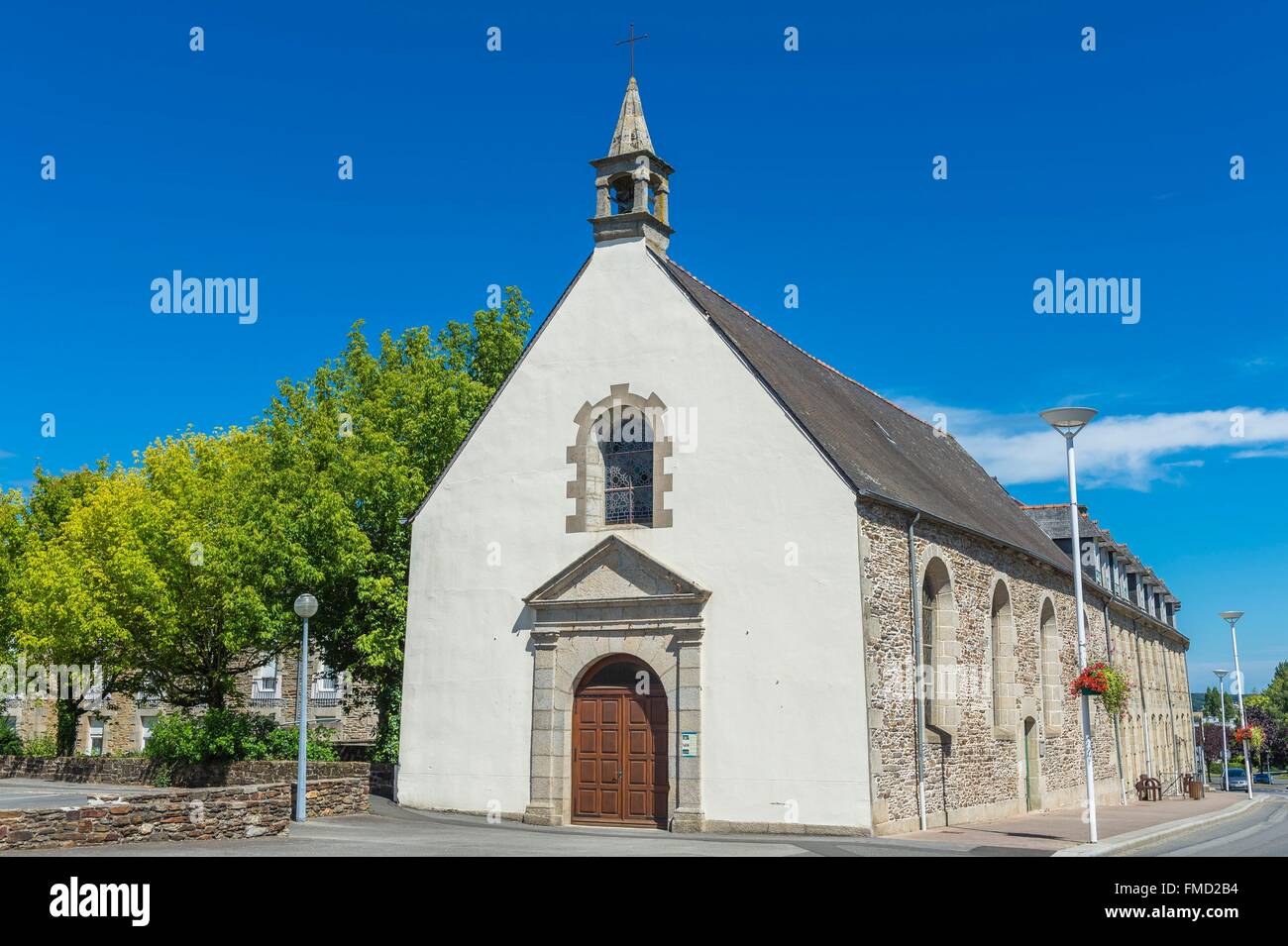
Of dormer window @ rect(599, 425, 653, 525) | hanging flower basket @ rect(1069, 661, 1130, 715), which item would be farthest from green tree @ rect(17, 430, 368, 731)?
hanging flower basket @ rect(1069, 661, 1130, 715)

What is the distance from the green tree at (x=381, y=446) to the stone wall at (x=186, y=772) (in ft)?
5.70

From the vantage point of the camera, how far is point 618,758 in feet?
64.3

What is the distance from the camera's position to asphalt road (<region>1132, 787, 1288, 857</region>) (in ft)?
56.0

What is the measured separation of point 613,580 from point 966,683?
25.1 feet

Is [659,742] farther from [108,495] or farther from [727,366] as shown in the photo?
[108,495]

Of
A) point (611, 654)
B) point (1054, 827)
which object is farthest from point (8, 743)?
point (1054, 827)

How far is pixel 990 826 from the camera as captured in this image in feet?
67.7

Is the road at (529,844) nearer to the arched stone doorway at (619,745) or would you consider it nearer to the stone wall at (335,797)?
the stone wall at (335,797)

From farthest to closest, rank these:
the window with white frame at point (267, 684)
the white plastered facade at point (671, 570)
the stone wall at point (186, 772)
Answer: the window with white frame at point (267, 684)
the stone wall at point (186, 772)
the white plastered facade at point (671, 570)

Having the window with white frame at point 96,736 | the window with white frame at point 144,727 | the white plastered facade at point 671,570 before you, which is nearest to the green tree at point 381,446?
the white plastered facade at point 671,570

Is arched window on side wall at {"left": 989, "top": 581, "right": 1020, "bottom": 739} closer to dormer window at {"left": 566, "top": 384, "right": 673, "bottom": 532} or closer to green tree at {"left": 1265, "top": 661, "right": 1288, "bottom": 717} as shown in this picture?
dormer window at {"left": 566, "top": 384, "right": 673, "bottom": 532}

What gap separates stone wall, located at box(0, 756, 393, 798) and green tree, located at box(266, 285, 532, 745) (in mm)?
1736

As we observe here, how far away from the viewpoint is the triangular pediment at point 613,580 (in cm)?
1950
